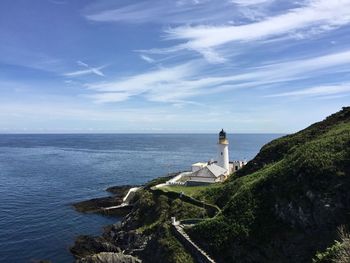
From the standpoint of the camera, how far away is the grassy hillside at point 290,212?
27.5 meters

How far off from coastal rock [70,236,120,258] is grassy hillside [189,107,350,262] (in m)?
9.95

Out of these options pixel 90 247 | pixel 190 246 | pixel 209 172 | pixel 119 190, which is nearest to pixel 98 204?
pixel 119 190

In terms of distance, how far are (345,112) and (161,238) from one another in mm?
27345

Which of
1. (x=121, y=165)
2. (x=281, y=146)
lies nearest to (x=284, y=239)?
(x=281, y=146)

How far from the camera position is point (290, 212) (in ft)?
95.7

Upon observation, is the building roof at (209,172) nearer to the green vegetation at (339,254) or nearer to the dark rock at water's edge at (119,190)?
the dark rock at water's edge at (119,190)

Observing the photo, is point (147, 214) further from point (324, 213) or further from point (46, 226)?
point (324, 213)

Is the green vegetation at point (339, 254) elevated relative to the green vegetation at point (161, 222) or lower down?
elevated

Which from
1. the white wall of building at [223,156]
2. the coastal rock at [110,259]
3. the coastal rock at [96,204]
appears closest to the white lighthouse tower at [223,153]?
the white wall of building at [223,156]

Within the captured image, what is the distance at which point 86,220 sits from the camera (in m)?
50.0

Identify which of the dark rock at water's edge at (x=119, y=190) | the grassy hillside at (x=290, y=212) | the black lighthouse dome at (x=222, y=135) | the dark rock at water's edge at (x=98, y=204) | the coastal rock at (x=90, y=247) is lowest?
the coastal rock at (x=90, y=247)

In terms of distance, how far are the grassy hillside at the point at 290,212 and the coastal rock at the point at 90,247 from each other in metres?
9.95

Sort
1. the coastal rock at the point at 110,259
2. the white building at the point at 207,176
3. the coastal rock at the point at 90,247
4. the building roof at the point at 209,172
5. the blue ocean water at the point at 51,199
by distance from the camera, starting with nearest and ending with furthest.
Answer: the coastal rock at the point at 110,259, the coastal rock at the point at 90,247, the blue ocean water at the point at 51,199, the white building at the point at 207,176, the building roof at the point at 209,172

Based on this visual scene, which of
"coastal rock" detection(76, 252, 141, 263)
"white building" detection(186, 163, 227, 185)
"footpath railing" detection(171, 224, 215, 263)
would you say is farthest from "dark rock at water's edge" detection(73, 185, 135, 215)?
"footpath railing" detection(171, 224, 215, 263)
